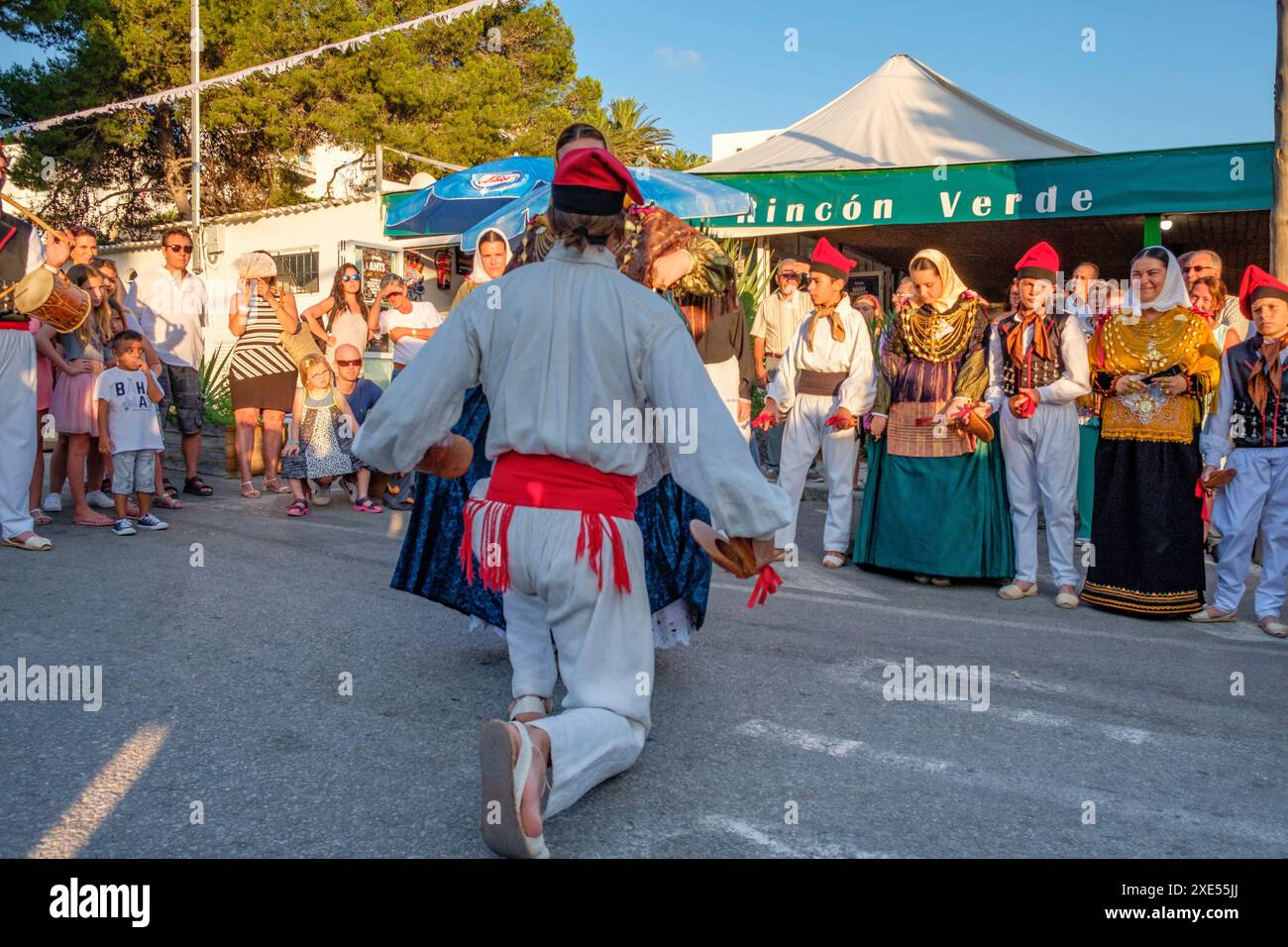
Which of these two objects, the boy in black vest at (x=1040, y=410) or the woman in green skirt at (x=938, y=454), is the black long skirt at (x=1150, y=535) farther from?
the woman in green skirt at (x=938, y=454)

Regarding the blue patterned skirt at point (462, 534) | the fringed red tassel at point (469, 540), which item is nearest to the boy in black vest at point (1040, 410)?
the blue patterned skirt at point (462, 534)

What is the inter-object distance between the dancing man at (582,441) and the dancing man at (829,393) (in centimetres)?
438

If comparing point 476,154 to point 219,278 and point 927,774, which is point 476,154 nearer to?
point 219,278

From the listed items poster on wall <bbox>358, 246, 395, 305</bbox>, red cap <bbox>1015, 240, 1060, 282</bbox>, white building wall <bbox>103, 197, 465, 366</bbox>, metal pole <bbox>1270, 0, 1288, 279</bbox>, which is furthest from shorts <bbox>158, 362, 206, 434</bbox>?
white building wall <bbox>103, 197, 465, 366</bbox>

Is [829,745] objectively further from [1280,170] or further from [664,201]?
[664,201]

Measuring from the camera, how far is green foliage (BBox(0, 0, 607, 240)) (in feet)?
92.8

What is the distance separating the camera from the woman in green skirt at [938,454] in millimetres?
6895

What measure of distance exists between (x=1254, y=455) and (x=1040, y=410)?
1133 mm

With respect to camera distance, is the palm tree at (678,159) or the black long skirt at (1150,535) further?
the palm tree at (678,159)

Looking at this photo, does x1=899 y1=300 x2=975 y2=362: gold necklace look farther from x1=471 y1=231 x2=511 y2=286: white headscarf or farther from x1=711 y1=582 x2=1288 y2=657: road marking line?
x1=471 y1=231 x2=511 y2=286: white headscarf

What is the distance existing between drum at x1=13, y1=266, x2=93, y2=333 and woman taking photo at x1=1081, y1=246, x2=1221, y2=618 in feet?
19.6

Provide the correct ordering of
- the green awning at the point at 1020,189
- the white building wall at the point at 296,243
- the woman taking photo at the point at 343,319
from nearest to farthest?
the woman taking photo at the point at 343,319
the green awning at the point at 1020,189
the white building wall at the point at 296,243

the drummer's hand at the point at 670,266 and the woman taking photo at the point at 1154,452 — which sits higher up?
the drummer's hand at the point at 670,266

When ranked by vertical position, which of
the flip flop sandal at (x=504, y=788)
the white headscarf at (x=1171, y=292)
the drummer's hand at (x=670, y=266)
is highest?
the white headscarf at (x=1171, y=292)
